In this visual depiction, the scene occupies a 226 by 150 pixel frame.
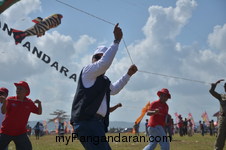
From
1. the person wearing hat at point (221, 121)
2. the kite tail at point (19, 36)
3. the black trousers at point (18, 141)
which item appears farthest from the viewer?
the kite tail at point (19, 36)

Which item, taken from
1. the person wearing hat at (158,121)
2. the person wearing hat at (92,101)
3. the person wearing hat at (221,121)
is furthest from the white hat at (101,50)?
the person wearing hat at (221,121)

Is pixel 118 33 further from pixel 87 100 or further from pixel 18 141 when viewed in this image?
pixel 18 141

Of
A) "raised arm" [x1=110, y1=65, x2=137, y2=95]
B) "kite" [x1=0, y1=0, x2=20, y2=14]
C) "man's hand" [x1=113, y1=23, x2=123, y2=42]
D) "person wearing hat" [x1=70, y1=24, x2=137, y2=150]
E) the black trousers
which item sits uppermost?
"kite" [x1=0, y1=0, x2=20, y2=14]

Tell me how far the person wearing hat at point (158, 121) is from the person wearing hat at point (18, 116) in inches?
108

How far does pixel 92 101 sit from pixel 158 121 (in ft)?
16.5

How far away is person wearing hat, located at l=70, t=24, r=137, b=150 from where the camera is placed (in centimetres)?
423

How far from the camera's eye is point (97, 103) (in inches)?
170

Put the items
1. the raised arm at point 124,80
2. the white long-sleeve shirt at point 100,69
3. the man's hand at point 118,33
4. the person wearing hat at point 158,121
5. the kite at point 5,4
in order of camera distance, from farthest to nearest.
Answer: the person wearing hat at point 158,121
the kite at point 5,4
the raised arm at point 124,80
the man's hand at point 118,33
the white long-sleeve shirt at point 100,69

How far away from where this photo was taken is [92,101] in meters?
4.28

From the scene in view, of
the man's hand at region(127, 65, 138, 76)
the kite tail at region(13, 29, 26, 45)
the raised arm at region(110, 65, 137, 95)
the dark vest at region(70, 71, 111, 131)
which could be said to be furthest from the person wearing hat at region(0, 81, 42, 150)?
the kite tail at region(13, 29, 26, 45)

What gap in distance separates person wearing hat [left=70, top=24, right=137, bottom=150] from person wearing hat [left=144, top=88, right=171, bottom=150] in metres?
4.40

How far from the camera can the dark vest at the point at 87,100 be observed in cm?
427

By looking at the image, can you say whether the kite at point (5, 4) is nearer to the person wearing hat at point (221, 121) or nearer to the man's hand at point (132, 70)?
the man's hand at point (132, 70)

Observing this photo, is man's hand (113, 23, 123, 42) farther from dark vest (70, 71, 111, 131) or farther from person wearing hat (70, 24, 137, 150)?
dark vest (70, 71, 111, 131)
